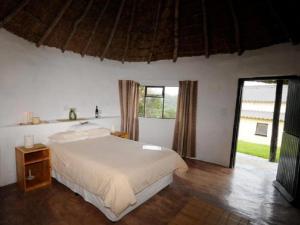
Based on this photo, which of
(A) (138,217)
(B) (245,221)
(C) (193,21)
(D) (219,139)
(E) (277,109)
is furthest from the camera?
(E) (277,109)

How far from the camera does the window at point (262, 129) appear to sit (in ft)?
→ 23.8

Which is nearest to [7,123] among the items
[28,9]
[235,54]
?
[28,9]

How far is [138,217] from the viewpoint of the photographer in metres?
2.29

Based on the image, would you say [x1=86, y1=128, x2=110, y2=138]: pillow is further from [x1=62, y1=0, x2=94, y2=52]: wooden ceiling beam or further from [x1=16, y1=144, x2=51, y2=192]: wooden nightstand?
[x1=62, y1=0, x2=94, y2=52]: wooden ceiling beam

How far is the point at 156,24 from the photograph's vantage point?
3.58 m

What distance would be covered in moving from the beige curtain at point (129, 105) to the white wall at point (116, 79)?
174 millimetres

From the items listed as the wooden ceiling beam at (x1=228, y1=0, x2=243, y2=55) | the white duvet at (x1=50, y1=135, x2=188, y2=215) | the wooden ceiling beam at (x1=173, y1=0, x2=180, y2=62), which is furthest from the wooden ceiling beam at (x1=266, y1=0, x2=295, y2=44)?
the white duvet at (x1=50, y1=135, x2=188, y2=215)

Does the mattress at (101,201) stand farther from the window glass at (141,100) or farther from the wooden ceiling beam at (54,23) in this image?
the window glass at (141,100)

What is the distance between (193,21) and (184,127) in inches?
92.3

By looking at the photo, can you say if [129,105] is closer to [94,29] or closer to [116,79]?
[116,79]

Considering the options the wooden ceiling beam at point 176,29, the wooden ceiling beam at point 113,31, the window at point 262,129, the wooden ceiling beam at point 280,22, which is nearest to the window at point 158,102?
the wooden ceiling beam at point 176,29

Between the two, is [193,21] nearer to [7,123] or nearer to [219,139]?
[219,139]

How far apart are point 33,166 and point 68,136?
0.75 metres

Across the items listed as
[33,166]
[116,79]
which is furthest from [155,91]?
[33,166]
